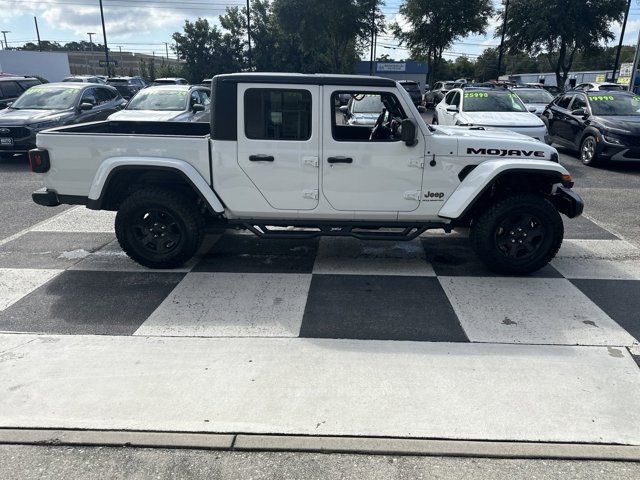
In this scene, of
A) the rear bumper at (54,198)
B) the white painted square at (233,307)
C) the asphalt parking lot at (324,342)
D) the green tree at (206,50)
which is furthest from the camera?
the green tree at (206,50)

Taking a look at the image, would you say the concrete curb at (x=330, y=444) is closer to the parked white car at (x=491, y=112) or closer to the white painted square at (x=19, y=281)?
the white painted square at (x=19, y=281)

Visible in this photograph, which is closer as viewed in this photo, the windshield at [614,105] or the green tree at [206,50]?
the windshield at [614,105]

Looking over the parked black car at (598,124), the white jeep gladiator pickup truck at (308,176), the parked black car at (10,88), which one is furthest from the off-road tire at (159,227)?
the parked black car at (10,88)

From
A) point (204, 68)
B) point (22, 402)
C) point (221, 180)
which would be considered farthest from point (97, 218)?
point (204, 68)

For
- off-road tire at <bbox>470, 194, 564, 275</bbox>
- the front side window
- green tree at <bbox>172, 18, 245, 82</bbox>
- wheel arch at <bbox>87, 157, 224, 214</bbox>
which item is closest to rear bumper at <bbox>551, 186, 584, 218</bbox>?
off-road tire at <bbox>470, 194, 564, 275</bbox>

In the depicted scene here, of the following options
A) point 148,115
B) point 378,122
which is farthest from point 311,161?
point 148,115

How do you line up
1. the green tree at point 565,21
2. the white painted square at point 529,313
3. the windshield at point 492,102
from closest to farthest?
the white painted square at point 529,313 < the windshield at point 492,102 < the green tree at point 565,21

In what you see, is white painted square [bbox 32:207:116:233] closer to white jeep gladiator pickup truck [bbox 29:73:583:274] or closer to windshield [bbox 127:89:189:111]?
white jeep gladiator pickup truck [bbox 29:73:583:274]

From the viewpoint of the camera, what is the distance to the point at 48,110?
11.2 m

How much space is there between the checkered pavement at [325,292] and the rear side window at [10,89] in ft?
33.1

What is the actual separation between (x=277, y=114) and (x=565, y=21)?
27.9m

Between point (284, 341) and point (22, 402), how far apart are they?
1752mm

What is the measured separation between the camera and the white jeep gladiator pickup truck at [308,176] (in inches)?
186

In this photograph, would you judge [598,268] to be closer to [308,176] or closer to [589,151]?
[308,176]
